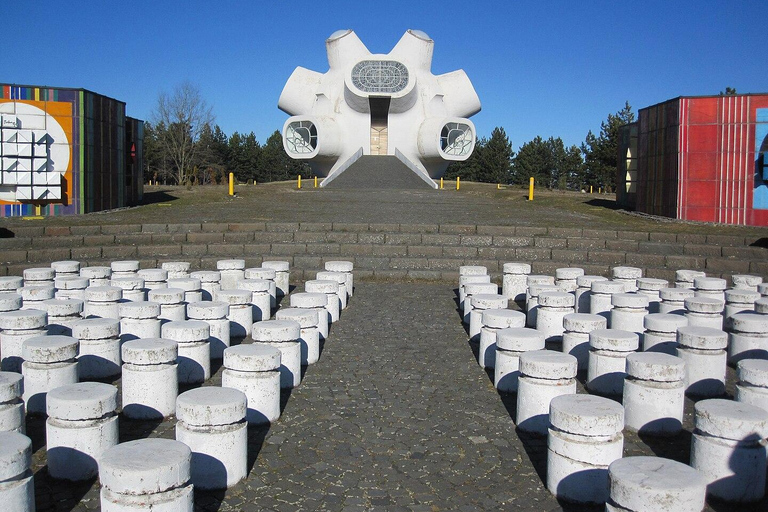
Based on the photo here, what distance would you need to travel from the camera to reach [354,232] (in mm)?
13547

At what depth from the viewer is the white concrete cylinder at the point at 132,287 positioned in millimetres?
8078

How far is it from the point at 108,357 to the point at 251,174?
6721cm

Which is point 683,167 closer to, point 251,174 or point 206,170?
point 206,170

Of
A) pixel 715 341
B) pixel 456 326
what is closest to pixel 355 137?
pixel 456 326

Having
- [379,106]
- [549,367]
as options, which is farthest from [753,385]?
[379,106]

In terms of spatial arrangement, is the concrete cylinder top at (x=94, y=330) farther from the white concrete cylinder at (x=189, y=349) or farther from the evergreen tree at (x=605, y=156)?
the evergreen tree at (x=605, y=156)

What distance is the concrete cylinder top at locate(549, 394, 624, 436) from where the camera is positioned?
154 inches

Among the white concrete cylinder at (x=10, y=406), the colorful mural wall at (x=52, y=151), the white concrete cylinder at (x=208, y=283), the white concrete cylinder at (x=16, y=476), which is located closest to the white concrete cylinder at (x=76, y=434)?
the white concrete cylinder at (x=10, y=406)

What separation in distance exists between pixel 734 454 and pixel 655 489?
43.0 inches

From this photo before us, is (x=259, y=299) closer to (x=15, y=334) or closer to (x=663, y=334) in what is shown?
(x=15, y=334)

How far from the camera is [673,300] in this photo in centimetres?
778

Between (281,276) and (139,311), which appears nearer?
(139,311)

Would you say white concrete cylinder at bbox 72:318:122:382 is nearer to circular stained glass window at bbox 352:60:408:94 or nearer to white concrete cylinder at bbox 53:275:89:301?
white concrete cylinder at bbox 53:275:89:301

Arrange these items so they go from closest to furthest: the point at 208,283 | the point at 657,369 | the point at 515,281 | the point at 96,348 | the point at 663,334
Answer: the point at 657,369
the point at 96,348
the point at 663,334
the point at 208,283
the point at 515,281
